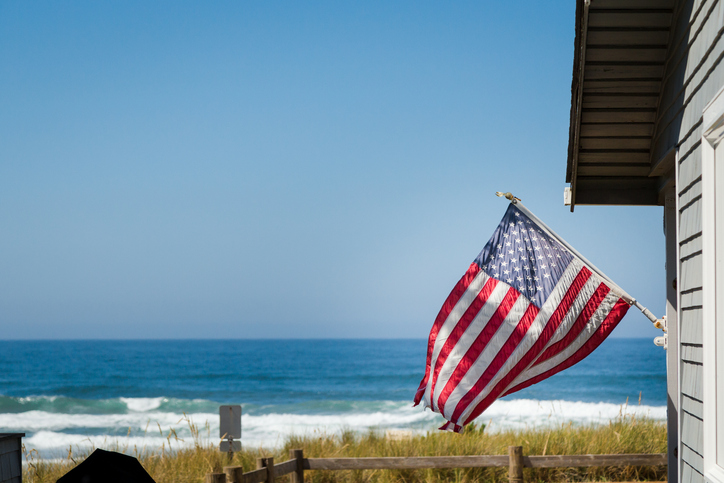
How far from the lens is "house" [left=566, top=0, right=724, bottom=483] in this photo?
3320 mm

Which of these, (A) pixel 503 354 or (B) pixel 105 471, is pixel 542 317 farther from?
(B) pixel 105 471

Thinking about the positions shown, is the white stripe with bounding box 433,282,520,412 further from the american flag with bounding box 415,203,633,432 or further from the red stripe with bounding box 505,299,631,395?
the red stripe with bounding box 505,299,631,395

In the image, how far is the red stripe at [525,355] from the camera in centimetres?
553

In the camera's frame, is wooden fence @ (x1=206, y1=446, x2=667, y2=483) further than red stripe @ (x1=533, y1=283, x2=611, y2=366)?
Yes

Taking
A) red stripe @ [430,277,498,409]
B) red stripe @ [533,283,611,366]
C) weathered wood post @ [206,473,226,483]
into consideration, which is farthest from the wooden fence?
red stripe @ [533,283,611,366]

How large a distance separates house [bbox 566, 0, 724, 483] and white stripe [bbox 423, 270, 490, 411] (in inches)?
43.3

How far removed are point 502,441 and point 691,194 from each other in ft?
24.8

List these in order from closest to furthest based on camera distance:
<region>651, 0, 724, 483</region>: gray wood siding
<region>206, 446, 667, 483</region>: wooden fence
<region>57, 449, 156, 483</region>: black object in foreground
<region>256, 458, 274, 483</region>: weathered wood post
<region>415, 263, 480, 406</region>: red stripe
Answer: <region>57, 449, 156, 483</region>: black object in foreground < <region>651, 0, 724, 483</region>: gray wood siding < <region>415, 263, 480, 406</region>: red stripe < <region>256, 458, 274, 483</region>: weathered wood post < <region>206, 446, 667, 483</region>: wooden fence

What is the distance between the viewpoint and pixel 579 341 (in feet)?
18.2

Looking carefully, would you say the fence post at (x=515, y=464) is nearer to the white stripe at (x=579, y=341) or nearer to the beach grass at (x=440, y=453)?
the beach grass at (x=440, y=453)

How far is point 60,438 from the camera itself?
2783 cm

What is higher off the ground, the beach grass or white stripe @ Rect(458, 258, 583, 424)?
white stripe @ Rect(458, 258, 583, 424)

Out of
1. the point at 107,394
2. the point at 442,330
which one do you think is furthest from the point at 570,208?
the point at 107,394

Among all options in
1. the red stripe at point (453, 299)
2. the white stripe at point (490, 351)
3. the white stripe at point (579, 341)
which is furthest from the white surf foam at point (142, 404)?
A: the white stripe at point (579, 341)
